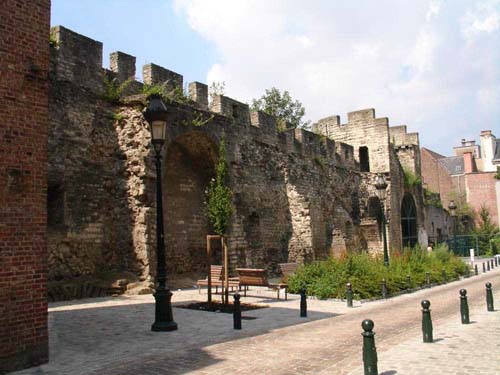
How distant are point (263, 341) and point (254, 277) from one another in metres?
5.69

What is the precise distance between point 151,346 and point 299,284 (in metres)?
7.94

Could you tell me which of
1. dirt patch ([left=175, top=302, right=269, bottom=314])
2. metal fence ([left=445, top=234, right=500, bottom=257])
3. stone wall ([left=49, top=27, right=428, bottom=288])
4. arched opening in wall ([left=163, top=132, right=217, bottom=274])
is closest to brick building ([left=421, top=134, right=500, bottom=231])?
metal fence ([left=445, top=234, right=500, bottom=257])

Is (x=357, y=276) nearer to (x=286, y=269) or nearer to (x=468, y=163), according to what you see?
(x=286, y=269)

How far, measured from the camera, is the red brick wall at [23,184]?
6320mm

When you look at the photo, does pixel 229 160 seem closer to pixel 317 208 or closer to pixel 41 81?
pixel 317 208

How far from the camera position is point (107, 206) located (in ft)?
50.0

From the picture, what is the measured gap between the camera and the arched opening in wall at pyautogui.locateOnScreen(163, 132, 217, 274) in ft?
58.3

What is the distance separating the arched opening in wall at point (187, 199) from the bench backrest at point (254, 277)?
14.4 feet

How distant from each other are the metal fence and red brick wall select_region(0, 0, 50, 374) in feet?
116

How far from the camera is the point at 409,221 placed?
35.4 m

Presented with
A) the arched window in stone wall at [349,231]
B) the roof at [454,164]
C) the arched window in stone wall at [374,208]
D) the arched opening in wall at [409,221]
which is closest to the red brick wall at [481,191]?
the roof at [454,164]

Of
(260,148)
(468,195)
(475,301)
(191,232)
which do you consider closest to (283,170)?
(260,148)

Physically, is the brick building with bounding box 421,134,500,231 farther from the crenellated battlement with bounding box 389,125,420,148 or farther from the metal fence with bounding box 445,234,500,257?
the crenellated battlement with bounding box 389,125,420,148

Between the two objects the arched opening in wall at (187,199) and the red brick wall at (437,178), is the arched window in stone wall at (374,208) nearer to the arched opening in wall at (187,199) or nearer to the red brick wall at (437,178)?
the arched opening in wall at (187,199)
